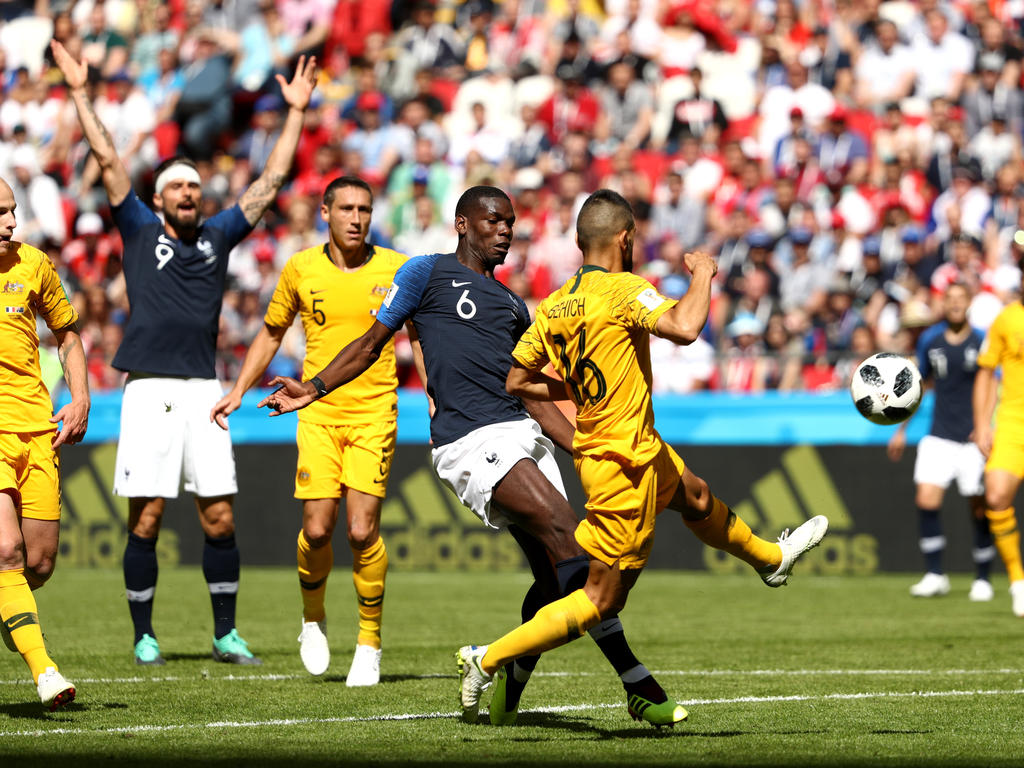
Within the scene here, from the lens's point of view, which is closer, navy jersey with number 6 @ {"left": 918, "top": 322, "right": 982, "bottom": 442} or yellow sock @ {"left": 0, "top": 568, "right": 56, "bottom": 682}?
yellow sock @ {"left": 0, "top": 568, "right": 56, "bottom": 682}

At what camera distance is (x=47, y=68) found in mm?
27250

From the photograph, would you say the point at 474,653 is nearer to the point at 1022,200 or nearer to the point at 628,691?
the point at 628,691

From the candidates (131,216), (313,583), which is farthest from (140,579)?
(131,216)

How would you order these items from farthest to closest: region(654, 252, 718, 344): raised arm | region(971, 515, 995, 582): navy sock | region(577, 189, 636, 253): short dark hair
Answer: region(971, 515, 995, 582): navy sock → region(577, 189, 636, 253): short dark hair → region(654, 252, 718, 344): raised arm

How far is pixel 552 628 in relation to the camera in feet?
22.7

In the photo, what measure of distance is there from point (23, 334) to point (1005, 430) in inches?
305

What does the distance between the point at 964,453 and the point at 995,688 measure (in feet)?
22.0

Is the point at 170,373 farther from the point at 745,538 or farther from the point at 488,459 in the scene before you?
the point at 745,538

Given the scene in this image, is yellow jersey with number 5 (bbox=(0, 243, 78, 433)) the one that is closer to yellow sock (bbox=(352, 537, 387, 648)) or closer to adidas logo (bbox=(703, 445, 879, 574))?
yellow sock (bbox=(352, 537, 387, 648))

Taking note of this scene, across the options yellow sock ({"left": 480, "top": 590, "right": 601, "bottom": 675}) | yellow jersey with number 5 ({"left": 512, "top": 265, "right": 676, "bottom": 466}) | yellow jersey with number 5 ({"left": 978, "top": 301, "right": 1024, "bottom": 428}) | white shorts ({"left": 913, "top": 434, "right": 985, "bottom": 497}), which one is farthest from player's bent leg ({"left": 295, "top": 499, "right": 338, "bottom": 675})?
white shorts ({"left": 913, "top": 434, "right": 985, "bottom": 497})

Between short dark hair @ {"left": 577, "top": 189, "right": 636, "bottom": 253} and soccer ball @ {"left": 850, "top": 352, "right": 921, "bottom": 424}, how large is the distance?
2051mm

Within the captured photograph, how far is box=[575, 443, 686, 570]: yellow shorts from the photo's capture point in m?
6.87

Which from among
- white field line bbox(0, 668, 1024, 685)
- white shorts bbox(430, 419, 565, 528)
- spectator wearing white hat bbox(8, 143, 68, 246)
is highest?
spectator wearing white hat bbox(8, 143, 68, 246)

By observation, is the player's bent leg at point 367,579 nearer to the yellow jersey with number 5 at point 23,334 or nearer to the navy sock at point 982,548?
the yellow jersey with number 5 at point 23,334
